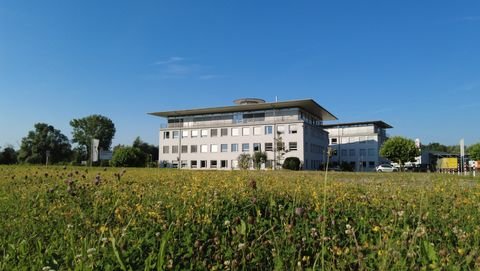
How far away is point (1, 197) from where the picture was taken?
5.30 metres

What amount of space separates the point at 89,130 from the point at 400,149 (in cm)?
7782

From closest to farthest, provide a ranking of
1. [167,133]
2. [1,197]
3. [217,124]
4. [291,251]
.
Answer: [291,251] → [1,197] → [217,124] → [167,133]

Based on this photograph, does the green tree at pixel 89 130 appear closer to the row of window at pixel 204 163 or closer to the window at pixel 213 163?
the row of window at pixel 204 163

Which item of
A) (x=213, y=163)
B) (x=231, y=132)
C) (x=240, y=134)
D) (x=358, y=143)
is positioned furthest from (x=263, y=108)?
(x=358, y=143)

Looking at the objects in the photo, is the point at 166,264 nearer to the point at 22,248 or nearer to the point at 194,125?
the point at 22,248

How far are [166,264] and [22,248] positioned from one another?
1237 millimetres

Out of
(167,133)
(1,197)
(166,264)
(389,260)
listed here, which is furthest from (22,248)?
(167,133)

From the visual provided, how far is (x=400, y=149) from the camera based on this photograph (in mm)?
50719

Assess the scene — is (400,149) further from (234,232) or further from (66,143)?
(66,143)

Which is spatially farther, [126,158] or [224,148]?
[224,148]

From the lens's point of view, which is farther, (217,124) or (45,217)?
(217,124)

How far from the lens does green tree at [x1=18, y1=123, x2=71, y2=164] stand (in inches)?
3100

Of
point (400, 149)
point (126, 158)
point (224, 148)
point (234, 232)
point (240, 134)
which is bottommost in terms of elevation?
point (234, 232)

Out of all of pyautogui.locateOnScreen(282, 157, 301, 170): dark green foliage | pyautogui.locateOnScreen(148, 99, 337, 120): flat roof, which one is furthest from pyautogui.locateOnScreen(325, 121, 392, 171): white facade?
pyautogui.locateOnScreen(282, 157, 301, 170): dark green foliage
